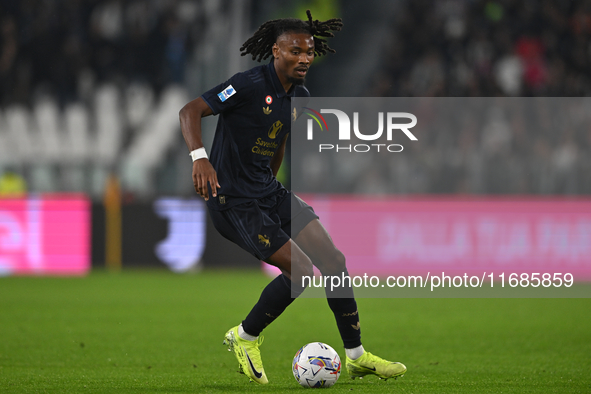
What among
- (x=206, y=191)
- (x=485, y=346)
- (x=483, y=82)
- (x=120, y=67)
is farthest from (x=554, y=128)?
(x=206, y=191)

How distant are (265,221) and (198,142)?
58cm

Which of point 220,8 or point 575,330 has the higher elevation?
point 220,8

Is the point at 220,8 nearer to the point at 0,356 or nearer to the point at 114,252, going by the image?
the point at 114,252

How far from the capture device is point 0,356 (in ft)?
16.8

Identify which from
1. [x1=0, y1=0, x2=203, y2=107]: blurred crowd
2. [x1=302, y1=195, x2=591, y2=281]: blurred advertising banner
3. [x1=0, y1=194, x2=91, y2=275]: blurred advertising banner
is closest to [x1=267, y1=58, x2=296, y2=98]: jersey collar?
[x1=302, y1=195, x2=591, y2=281]: blurred advertising banner

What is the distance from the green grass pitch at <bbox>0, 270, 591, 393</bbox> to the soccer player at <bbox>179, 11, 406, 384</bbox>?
270 millimetres

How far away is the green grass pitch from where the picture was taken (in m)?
4.25

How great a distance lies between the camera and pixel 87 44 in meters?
13.7

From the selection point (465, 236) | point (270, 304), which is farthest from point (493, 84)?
point (270, 304)

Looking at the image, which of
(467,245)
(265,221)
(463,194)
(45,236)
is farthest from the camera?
(45,236)

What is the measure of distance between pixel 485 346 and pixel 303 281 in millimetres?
2136

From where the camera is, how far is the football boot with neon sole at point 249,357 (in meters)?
4.22

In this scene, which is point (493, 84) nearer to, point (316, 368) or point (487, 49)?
point (487, 49)

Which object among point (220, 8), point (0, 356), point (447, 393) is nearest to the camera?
point (447, 393)
